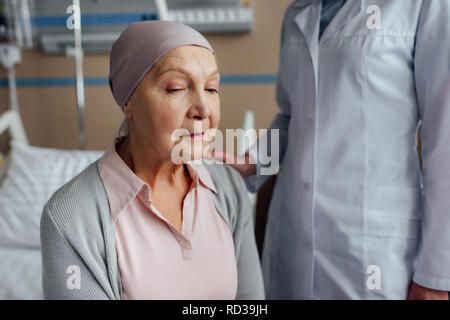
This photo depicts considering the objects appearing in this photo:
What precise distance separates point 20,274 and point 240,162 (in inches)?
27.1

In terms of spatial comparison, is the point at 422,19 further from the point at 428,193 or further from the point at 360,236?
the point at 360,236

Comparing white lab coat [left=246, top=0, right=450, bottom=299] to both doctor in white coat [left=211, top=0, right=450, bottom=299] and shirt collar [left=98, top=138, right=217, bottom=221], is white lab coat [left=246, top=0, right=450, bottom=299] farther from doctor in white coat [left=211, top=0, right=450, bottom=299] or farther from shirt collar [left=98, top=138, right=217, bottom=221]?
shirt collar [left=98, top=138, right=217, bottom=221]

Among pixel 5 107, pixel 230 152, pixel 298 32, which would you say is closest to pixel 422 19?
pixel 298 32

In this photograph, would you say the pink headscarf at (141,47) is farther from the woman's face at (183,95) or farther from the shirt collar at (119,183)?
the shirt collar at (119,183)

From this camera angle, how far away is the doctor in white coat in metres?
0.75

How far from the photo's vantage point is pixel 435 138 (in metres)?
0.72

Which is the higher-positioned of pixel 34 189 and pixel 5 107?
pixel 5 107

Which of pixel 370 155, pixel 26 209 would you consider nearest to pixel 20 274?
pixel 26 209

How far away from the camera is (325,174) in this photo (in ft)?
2.60

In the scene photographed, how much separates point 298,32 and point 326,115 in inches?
9.5

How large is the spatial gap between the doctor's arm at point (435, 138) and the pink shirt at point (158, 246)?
17.0 inches

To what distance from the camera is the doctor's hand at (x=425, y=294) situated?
738 millimetres

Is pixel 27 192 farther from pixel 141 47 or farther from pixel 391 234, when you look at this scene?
pixel 391 234

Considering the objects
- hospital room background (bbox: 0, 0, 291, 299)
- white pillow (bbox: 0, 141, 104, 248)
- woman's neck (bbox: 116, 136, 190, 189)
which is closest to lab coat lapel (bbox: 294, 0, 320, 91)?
hospital room background (bbox: 0, 0, 291, 299)
